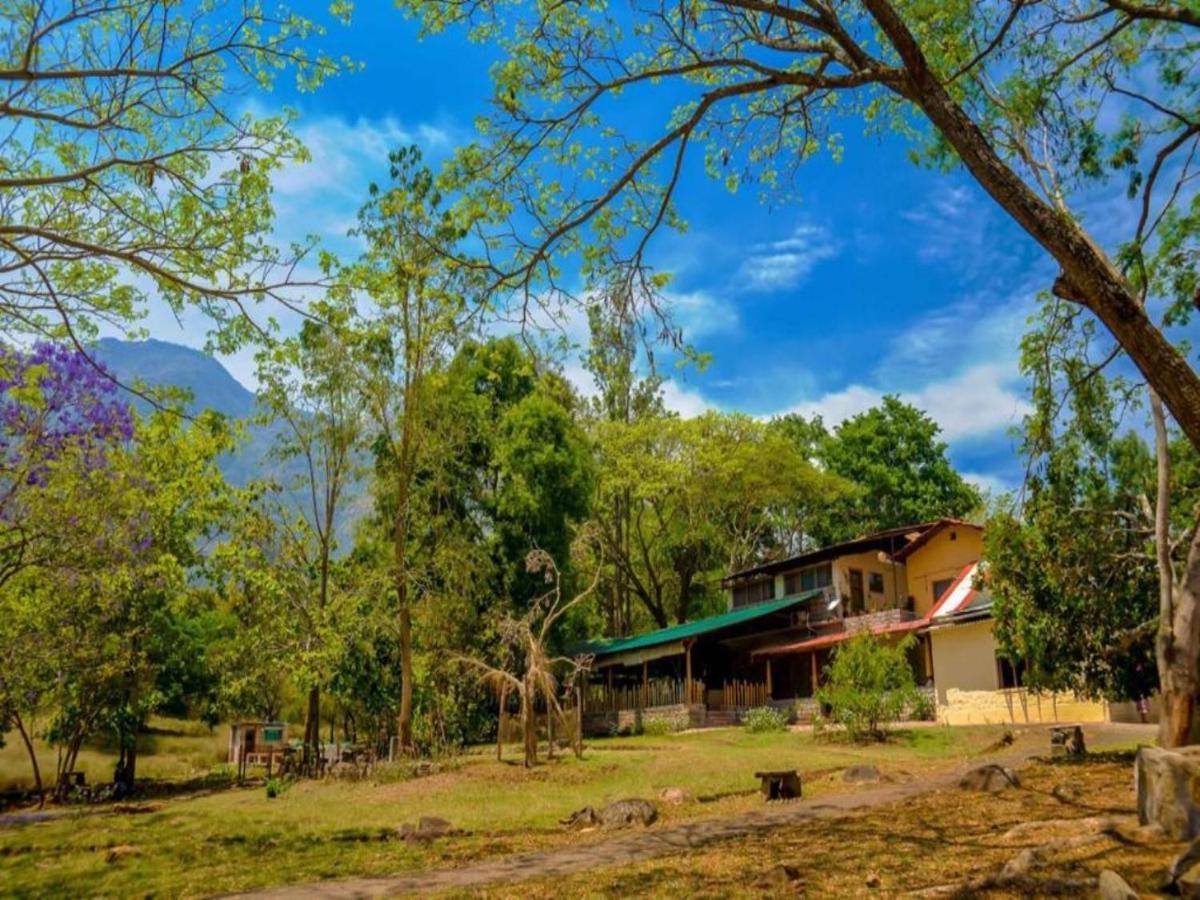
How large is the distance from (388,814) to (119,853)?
417 centimetres

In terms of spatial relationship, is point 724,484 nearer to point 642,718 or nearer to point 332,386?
point 642,718

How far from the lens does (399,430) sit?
26.6 meters

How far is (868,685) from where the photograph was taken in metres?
22.4

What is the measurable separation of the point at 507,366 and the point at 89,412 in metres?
22.1

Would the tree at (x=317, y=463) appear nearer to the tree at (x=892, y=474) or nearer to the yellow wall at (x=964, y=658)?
the yellow wall at (x=964, y=658)

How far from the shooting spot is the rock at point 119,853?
12.0 meters

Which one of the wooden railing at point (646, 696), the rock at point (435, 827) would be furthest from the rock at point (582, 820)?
the wooden railing at point (646, 696)

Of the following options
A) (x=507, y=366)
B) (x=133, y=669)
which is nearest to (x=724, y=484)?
(x=507, y=366)

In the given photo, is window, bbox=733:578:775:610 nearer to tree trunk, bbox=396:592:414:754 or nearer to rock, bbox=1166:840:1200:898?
tree trunk, bbox=396:592:414:754

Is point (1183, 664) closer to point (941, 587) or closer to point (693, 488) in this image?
point (941, 587)

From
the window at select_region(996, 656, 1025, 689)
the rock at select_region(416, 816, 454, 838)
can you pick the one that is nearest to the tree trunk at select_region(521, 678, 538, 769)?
the rock at select_region(416, 816, 454, 838)

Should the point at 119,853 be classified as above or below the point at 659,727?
above

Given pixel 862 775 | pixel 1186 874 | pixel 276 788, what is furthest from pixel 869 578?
pixel 1186 874

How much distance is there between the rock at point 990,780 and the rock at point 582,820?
5.19m
